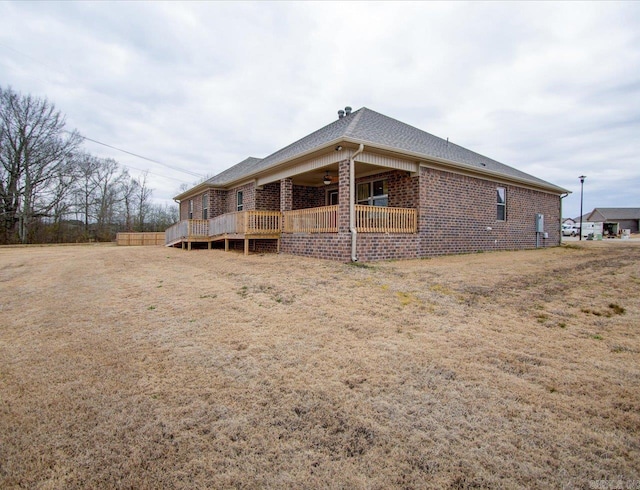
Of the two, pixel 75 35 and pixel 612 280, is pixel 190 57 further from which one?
pixel 612 280

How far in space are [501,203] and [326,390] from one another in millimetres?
14636

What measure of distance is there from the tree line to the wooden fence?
4.96 metres

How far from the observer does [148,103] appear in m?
21.1

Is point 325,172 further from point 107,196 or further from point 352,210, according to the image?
point 107,196

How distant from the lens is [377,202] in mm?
13008

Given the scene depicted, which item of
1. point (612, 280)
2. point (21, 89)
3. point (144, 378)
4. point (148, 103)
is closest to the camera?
point (144, 378)

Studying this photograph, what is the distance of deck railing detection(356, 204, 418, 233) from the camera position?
32.9 feet

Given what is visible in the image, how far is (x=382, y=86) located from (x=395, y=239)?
422 inches

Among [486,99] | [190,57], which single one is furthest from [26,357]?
[486,99]

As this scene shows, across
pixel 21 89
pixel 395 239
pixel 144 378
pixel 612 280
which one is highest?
pixel 21 89

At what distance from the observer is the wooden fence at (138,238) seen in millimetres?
29453

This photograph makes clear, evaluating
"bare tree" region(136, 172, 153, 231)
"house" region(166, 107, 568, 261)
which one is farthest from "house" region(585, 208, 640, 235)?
"bare tree" region(136, 172, 153, 231)

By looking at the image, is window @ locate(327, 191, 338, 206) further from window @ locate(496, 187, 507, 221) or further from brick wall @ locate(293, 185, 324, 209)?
window @ locate(496, 187, 507, 221)

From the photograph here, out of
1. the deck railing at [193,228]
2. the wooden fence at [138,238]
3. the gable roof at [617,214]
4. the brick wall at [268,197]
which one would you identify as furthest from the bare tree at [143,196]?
the gable roof at [617,214]
